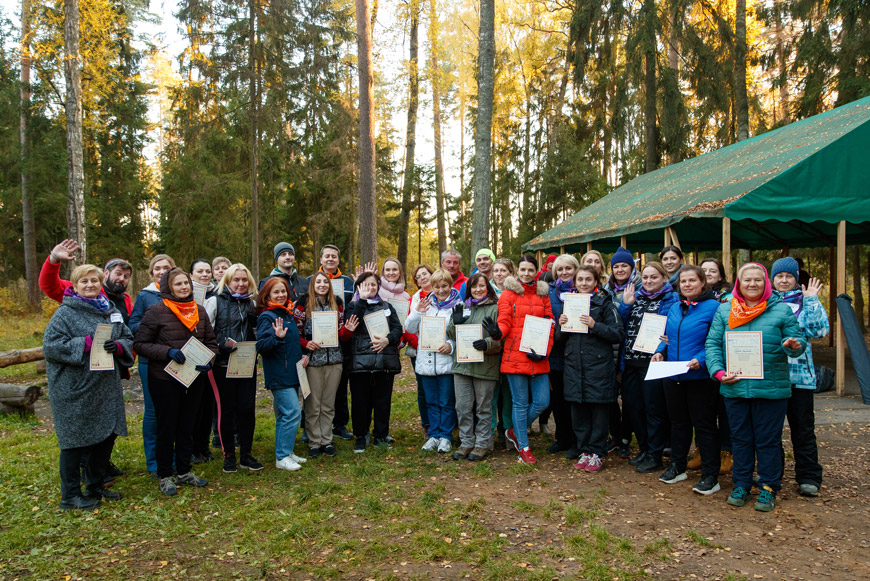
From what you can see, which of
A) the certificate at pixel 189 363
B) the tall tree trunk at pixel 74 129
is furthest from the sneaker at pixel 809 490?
the tall tree trunk at pixel 74 129

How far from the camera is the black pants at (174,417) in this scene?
4.66 metres

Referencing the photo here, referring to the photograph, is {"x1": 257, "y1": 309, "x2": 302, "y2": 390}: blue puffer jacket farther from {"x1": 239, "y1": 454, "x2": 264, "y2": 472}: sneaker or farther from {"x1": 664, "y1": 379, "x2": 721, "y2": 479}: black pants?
{"x1": 664, "y1": 379, "x2": 721, "y2": 479}: black pants

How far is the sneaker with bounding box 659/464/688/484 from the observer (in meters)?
4.83

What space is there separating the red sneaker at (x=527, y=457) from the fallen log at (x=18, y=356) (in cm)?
875

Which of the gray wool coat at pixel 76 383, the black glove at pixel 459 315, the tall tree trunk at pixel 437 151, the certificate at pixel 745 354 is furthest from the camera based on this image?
the tall tree trunk at pixel 437 151

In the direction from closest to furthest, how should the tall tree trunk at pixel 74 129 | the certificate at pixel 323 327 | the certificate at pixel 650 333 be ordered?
the certificate at pixel 650 333, the certificate at pixel 323 327, the tall tree trunk at pixel 74 129

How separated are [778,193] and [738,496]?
5139mm

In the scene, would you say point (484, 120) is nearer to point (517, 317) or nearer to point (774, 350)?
point (517, 317)

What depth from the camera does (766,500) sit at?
419 cm

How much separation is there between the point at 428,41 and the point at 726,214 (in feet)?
59.2

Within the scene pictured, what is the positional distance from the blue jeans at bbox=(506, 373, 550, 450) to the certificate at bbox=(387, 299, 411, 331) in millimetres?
1591

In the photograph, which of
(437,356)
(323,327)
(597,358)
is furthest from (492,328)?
(323,327)

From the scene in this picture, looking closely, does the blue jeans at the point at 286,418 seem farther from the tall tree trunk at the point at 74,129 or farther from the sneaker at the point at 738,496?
the tall tree trunk at the point at 74,129

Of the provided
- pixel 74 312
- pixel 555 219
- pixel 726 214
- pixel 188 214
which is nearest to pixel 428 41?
pixel 555 219
